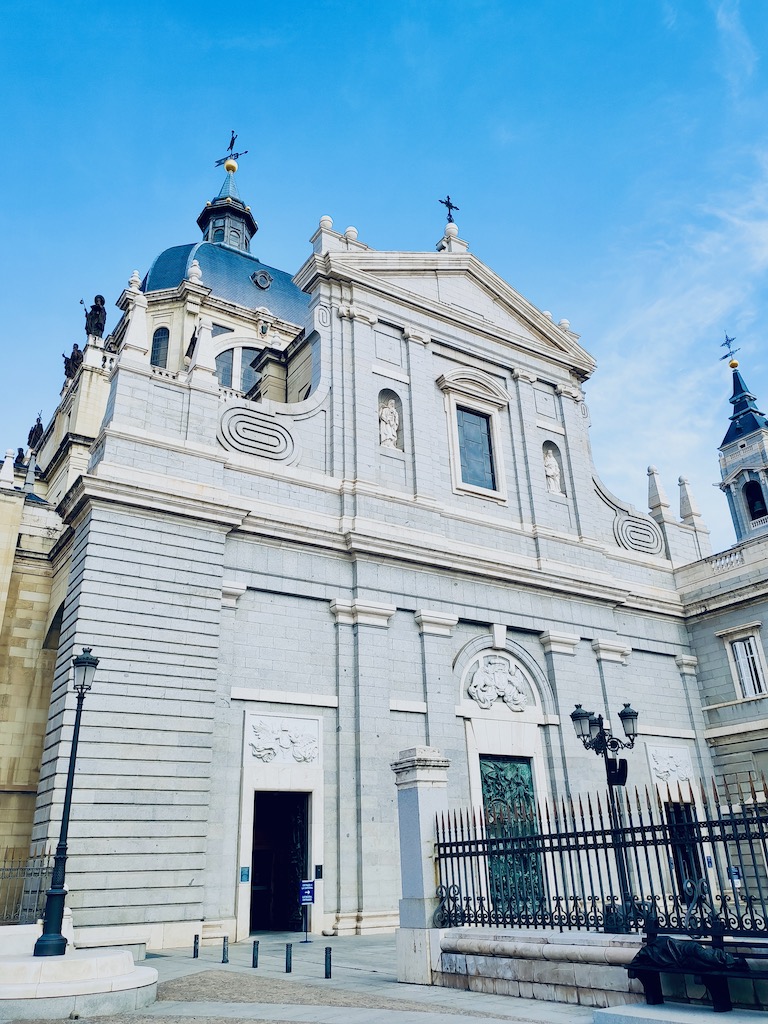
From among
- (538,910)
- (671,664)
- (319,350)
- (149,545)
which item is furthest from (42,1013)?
(671,664)

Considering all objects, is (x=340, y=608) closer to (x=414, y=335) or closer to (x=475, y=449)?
(x=475, y=449)

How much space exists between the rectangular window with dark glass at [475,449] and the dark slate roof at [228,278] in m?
20.4

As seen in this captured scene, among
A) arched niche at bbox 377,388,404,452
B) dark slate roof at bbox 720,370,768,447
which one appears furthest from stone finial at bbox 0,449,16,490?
dark slate roof at bbox 720,370,768,447

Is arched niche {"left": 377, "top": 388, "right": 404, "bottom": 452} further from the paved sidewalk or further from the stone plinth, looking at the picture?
the stone plinth

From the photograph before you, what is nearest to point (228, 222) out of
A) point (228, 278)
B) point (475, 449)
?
point (228, 278)

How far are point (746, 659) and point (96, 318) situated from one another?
95.2ft

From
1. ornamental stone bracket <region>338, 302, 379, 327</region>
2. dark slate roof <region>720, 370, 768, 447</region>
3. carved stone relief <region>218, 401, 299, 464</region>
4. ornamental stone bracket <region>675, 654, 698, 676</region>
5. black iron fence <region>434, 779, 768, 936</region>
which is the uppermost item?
dark slate roof <region>720, 370, 768, 447</region>

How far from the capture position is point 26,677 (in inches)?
802

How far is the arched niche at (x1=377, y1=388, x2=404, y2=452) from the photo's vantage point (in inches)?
878

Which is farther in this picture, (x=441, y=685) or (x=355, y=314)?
(x=355, y=314)

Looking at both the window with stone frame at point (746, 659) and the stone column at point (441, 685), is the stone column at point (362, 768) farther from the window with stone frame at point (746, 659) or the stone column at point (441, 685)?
the window with stone frame at point (746, 659)

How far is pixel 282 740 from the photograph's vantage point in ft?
57.1

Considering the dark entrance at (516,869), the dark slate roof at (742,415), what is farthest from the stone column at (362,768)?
the dark slate roof at (742,415)

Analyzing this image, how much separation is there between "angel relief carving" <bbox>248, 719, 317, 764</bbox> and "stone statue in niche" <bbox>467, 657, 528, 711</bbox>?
4747 mm
